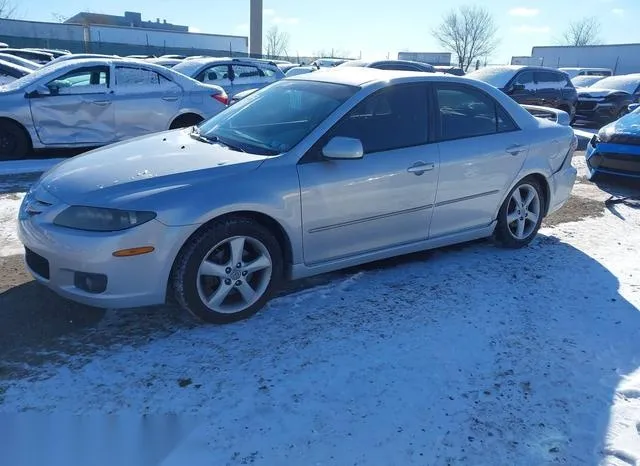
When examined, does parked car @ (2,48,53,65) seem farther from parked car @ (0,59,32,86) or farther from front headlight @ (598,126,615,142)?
front headlight @ (598,126,615,142)

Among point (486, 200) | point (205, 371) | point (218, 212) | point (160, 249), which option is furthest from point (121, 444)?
point (486, 200)

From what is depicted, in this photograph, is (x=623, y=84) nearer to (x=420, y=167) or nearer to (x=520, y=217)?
(x=520, y=217)

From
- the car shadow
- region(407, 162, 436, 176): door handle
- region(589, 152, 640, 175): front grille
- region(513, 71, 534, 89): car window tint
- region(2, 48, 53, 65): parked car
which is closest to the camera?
the car shadow

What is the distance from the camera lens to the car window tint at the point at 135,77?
8.68m

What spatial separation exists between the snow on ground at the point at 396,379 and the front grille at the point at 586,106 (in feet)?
41.5

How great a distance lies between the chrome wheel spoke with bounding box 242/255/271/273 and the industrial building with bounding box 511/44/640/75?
5122cm

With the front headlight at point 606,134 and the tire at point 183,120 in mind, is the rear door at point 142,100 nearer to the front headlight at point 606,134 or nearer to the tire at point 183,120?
the tire at point 183,120

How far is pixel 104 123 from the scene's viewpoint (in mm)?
8523

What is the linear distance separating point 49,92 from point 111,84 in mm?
921

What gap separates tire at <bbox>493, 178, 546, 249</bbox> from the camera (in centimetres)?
493

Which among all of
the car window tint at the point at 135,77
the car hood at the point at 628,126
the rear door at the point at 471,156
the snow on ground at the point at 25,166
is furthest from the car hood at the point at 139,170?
the car hood at the point at 628,126

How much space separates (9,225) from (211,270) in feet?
9.39

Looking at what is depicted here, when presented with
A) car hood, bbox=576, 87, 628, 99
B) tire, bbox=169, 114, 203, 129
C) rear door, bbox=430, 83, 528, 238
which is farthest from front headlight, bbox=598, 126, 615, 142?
car hood, bbox=576, 87, 628, 99

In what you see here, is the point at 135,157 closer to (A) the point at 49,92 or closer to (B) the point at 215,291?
(B) the point at 215,291
